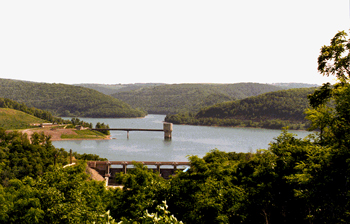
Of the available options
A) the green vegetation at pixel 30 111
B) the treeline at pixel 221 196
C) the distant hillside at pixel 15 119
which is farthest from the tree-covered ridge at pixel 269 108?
the treeline at pixel 221 196

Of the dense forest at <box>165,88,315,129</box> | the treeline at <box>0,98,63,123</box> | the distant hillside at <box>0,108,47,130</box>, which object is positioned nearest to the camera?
the distant hillside at <box>0,108,47,130</box>

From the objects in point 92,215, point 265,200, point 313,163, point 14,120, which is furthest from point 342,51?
point 14,120

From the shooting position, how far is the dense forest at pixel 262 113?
14550 cm

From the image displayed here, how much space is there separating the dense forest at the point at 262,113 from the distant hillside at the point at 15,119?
2693 inches

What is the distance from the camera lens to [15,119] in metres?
123

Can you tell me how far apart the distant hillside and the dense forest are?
68.4 m

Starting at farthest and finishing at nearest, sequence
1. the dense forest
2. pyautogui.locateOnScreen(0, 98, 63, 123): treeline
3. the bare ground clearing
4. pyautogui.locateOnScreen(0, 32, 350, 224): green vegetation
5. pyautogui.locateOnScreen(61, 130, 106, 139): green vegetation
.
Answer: the dense forest
pyautogui.locateOnScreen(0, 98, 63, 123): treeline
pyautogui.locateOnScreen(61, 130, 106, 139): green vegetation
the bare ground clearing
pyautogui.locateOnScreen(0, 32, 350, 224): green vegetation

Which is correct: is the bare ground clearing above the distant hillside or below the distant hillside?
below

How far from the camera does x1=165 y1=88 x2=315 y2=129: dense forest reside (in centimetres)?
14550

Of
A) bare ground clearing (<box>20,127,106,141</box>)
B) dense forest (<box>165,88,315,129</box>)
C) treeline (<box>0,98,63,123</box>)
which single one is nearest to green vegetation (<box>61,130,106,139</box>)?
bare ground clearing (<box>20,127,106,141</box>)

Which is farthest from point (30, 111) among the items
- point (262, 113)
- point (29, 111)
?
point (262, 113)

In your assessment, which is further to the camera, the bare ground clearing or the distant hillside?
the distant hillside

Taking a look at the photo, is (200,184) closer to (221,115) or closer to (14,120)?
(14,120)

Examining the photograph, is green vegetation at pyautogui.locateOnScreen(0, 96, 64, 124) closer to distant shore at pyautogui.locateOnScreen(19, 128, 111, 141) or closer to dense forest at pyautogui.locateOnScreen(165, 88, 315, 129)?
distant shore at pyautogui.locateOnScreen(19, 128, 111, 141)
